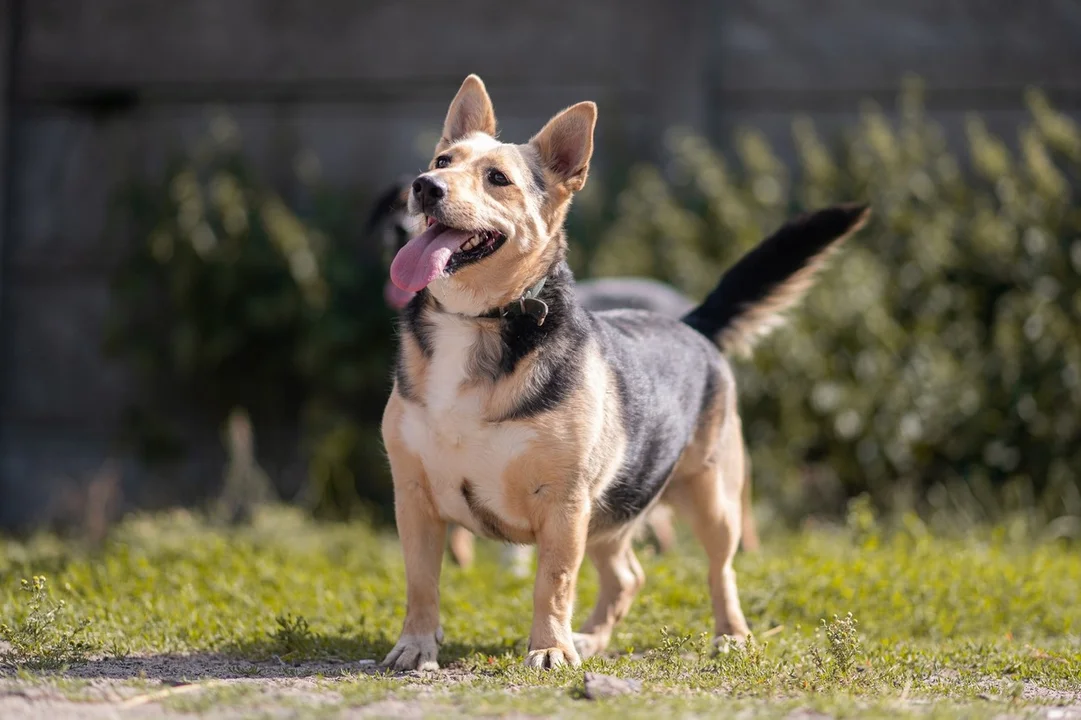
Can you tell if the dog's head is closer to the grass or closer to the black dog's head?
the grass

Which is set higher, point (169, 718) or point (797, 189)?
point (797, 189)

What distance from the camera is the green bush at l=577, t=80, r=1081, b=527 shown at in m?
7.65

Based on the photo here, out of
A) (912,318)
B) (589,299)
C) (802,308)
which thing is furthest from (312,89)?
(912,318)

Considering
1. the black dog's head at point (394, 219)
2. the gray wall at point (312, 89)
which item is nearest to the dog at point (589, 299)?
the black dog's head at point (394, 219)

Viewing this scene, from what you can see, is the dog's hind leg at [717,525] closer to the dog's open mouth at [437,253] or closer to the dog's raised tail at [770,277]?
the dog's raised tail at [770,277]

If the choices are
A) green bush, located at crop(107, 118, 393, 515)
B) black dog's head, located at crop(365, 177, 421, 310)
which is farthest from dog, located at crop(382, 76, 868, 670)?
green bush, located at crop(107, 118, 393, 515)

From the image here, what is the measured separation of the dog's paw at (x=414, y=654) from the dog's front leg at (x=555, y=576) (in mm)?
325

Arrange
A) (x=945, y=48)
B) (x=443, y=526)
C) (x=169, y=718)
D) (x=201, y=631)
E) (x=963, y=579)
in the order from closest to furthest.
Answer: (x=169, y=718), (x=443, y=526), (x=201, y=631), (x=963, y=579), (x=945, y=48)

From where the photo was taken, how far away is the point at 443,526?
4379 millimetres

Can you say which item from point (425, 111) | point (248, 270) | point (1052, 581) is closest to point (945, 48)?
point (425, 111)

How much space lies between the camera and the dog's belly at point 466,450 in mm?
4051

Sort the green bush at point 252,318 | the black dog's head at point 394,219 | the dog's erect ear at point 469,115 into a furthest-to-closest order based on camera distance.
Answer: the green bush at point 252,318 < the black dog's head at point 394,219 < the dog's erect ear at point 469,115

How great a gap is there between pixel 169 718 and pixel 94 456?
6249mm

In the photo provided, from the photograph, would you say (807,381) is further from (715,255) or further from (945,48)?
(945,48)
